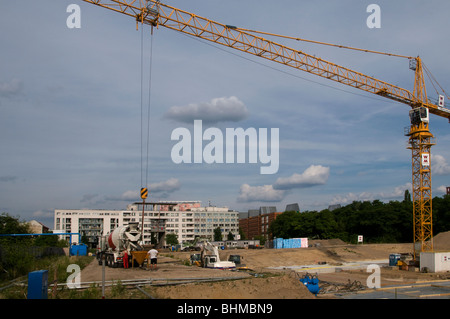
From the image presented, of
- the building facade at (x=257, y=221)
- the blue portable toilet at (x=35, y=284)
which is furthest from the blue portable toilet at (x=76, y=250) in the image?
the building facade at (x=257, y=221)

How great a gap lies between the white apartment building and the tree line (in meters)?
42.4

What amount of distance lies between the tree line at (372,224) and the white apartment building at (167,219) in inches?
1669

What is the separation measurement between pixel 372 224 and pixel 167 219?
246 feet

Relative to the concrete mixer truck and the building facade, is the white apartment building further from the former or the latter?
the concrete mixer truck

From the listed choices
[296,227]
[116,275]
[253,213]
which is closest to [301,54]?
→ [116,275]

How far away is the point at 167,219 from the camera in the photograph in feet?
455

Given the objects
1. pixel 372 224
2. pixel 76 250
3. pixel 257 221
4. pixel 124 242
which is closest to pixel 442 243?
pixel 372 224

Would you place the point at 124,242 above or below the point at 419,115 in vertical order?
below

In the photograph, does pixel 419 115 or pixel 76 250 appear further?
pixel 419 115

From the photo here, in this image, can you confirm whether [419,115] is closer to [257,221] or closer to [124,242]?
[124,242]

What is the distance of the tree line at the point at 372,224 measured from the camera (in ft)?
267

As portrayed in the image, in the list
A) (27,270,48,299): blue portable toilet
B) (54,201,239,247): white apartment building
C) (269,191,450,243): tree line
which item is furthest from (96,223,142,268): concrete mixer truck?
(54,201,239,247): white apartment building

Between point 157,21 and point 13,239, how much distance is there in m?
27.5

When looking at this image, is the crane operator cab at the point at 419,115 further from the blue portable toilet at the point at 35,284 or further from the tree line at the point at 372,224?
the blue portable toilet at the point at 35,284
